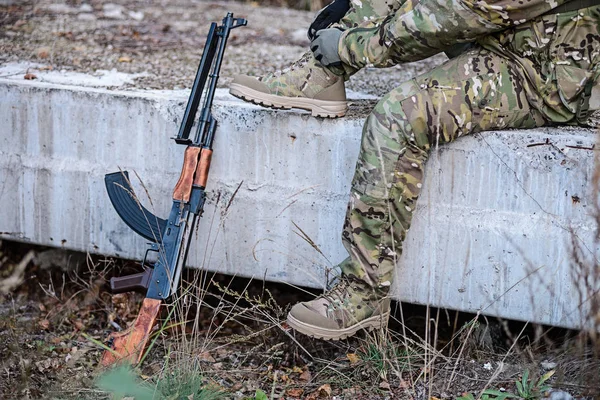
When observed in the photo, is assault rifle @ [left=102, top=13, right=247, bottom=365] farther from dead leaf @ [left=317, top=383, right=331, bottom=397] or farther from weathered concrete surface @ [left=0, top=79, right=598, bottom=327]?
dead leaf @ [left=317, top=383, right=331, bottom=397]

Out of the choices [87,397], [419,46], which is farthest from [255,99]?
[87,397]

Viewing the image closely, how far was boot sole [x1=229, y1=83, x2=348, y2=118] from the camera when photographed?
10.8 ft

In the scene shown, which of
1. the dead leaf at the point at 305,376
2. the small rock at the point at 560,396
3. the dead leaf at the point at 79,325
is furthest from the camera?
the dead leaf at the point at 79,325

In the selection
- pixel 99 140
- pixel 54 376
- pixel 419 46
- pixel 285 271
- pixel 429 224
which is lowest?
pixel 54 376

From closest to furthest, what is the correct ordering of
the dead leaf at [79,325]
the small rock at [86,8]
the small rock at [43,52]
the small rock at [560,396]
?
1. the small rock at [560,396]
2. the dead leaf at [79,325]
3. the small rock at [43,52]
4. the small rock at [86,8]

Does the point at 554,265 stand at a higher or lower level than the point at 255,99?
lower

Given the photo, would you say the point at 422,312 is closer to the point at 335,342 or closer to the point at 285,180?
the point at 335,342

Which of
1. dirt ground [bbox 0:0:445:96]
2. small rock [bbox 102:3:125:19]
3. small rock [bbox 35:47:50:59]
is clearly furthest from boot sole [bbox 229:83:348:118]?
small rock [bbox 102:3:125:19]

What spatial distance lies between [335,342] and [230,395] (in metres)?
0.67

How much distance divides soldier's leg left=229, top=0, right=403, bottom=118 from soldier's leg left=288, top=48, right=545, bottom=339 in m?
0.36

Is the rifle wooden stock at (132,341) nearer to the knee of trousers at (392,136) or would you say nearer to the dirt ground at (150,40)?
the knee of trousers at (392,136)

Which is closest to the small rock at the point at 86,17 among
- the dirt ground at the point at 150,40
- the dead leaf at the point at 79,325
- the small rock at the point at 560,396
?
the dirt ground at the point at 150,40

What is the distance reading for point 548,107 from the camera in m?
3.16

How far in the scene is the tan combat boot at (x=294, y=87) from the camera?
130 inches
